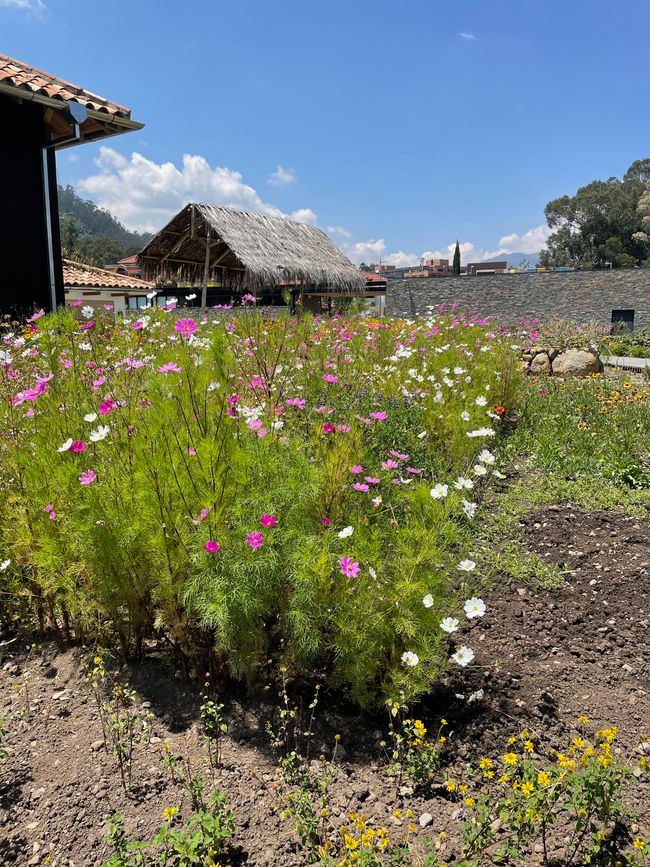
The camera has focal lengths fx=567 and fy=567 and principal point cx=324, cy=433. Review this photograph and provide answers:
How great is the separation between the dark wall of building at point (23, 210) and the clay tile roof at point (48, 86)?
40 centimetres

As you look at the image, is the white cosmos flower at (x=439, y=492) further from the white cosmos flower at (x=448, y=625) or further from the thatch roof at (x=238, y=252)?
the thatch roof at (x=238, y=252)

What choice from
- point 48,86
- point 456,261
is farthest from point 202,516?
point 456,261

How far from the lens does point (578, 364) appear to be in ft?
27.8

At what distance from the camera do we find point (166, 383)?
2.01 m

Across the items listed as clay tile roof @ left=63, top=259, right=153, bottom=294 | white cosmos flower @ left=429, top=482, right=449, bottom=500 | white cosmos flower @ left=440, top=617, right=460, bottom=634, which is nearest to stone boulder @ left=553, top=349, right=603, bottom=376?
white cosmos flower @ left=429, top=482, right=449, bottom=500

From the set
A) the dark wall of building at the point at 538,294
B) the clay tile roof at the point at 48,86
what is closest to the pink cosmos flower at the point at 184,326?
the clay tile roof at the point at 48,86

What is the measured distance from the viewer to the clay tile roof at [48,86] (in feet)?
19.7

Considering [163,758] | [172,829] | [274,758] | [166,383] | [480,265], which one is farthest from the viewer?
[480,265]

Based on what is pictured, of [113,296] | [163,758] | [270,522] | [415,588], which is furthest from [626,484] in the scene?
[113,296]

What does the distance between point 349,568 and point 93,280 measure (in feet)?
61.1

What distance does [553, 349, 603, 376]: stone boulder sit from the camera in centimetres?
842

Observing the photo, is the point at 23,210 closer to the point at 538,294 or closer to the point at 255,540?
the point at 255,540

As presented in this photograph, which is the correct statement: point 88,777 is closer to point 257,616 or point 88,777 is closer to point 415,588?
point 257,616

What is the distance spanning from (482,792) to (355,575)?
2.26 feet
